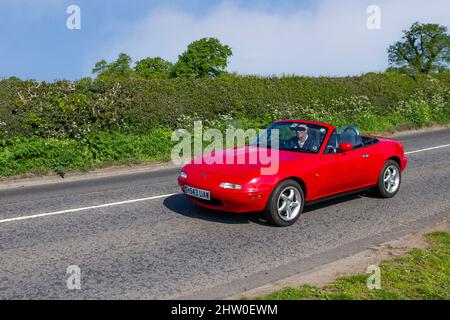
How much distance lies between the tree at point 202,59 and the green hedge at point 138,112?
1289 inches

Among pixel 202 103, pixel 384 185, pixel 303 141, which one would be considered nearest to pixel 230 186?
pixel 303 141

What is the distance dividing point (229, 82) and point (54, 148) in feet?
24.5

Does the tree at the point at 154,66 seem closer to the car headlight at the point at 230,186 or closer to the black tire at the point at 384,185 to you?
the black tire at the point at 384,185

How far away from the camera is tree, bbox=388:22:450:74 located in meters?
53.7

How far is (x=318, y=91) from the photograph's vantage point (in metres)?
21.4

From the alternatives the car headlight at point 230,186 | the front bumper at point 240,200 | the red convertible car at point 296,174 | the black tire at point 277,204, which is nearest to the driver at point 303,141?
the red convertible car at point 296,174

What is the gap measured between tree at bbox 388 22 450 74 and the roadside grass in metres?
51.2

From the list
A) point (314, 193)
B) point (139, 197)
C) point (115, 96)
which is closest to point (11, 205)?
point (139, 197)

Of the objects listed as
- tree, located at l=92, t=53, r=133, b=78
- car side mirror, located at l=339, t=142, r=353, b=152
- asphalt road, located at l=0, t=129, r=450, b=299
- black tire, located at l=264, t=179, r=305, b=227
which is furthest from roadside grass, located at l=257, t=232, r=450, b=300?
tree, located at l=92, t=53, r=133, b=78

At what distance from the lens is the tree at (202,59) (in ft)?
178

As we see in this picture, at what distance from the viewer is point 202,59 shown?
178 ft

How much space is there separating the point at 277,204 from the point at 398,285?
2582 millimetres

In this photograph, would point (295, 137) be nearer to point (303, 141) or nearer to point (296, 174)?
point (303, 141)

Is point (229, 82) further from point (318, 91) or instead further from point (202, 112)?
point (318, 91)
